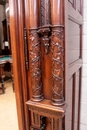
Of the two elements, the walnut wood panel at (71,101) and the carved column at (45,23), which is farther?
the walnut wood panel at (71,101)

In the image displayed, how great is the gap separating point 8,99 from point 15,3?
2.52 meters

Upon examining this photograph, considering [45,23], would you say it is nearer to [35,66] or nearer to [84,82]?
[35,66]

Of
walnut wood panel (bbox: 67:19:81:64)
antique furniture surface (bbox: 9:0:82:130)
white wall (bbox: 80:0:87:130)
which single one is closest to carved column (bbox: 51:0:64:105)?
antique furniture surface (bbox: 9:0:82:130)

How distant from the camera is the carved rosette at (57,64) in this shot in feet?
1.51

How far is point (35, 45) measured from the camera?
0.50m

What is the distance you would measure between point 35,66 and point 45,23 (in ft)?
0.55

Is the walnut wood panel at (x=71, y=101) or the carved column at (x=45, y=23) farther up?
the carved column at (x=45, y=23)

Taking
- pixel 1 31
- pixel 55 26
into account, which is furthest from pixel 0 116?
pixel 1 31

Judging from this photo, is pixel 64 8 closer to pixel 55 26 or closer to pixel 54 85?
pixel 55 26

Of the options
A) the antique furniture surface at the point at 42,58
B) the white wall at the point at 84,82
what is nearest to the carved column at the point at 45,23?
the antique furniture surface at the point at 42,58

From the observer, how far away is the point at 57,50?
0.47 meters

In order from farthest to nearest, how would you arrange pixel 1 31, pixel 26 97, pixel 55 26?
pixel 1 31 < pixel 26 97 < pixel 55 26

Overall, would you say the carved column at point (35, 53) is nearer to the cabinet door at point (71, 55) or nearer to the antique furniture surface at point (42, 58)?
the antique furniture surface at point (42, 58)

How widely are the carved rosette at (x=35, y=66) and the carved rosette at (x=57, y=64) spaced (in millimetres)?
58
